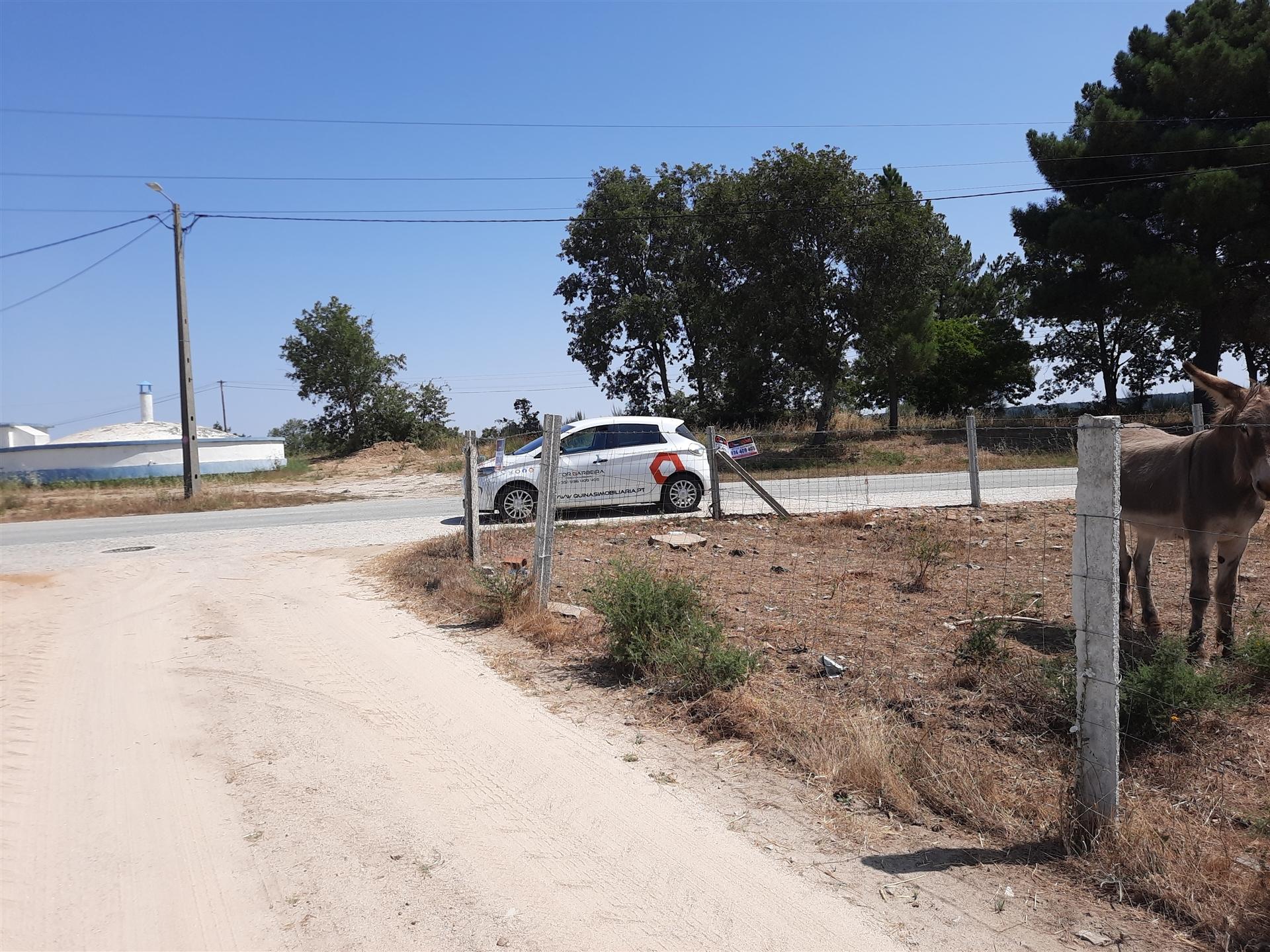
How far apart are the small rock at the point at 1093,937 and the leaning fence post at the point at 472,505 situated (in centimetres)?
878

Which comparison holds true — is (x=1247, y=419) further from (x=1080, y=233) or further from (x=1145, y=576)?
(x=1080, y=233)

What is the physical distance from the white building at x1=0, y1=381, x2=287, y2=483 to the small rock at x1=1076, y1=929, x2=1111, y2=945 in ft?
167

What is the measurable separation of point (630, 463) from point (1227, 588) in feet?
37.5

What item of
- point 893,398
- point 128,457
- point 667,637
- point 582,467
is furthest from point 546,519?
point 128,457

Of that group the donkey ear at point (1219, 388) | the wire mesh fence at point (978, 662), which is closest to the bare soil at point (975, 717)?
the wire mesh fence at point (978, 662)

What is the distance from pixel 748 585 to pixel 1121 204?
30.8 metres

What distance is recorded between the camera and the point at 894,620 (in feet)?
25.2

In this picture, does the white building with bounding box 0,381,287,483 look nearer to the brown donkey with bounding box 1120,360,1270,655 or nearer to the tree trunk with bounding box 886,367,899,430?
the tree trunk with bounding box 886,367,899,430

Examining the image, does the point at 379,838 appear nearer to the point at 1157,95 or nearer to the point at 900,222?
the point at 900,222

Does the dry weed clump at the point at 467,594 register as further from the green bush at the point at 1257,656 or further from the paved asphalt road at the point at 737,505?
the paved asphalt road at the point at 737,505

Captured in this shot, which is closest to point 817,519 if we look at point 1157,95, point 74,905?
point 74,905

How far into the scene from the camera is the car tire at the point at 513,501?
16172 millimetres

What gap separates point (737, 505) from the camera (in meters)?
17.7

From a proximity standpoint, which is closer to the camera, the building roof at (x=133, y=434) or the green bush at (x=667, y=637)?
the green bush at (x=667, y=637)
